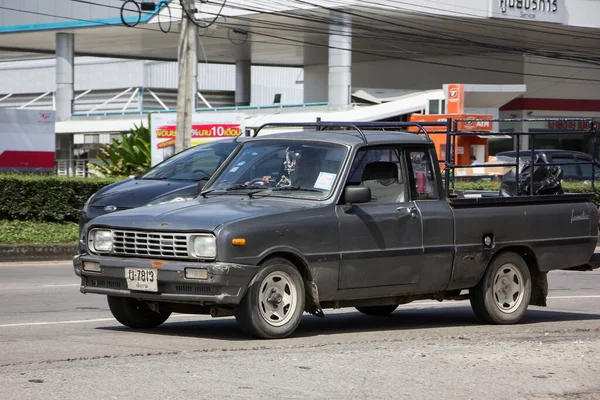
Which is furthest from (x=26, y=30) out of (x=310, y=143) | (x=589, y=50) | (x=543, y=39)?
(x=310, y=143)

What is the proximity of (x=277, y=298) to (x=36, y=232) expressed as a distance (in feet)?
38.1

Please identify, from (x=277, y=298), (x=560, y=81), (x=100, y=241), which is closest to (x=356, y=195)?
(x=277, y=298)

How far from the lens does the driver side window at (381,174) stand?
9367mm

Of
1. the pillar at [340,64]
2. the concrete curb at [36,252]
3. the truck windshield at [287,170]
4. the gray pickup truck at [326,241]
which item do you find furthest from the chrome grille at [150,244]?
the pillar at [340,64]

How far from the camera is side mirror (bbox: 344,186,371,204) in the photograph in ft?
29.3

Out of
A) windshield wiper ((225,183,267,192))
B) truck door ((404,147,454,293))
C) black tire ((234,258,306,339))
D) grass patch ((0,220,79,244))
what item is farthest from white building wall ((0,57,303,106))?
black tire ((234,258,306,339))

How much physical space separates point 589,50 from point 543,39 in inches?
208

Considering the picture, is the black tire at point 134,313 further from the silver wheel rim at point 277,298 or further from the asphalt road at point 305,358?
the silver wheel rim at point 277,298

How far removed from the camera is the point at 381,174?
9578 mm

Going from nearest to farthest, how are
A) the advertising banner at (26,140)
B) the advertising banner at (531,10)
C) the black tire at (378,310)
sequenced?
the black tire at (378,310), the advertising banner at (26,140), the advertising banner at (531,10)

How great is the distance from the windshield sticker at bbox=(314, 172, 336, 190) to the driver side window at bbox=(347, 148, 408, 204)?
0.19 meters

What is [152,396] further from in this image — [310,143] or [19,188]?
[19,188]

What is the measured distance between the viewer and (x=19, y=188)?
19.8 meters

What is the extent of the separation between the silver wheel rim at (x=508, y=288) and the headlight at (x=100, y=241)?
370 cm
